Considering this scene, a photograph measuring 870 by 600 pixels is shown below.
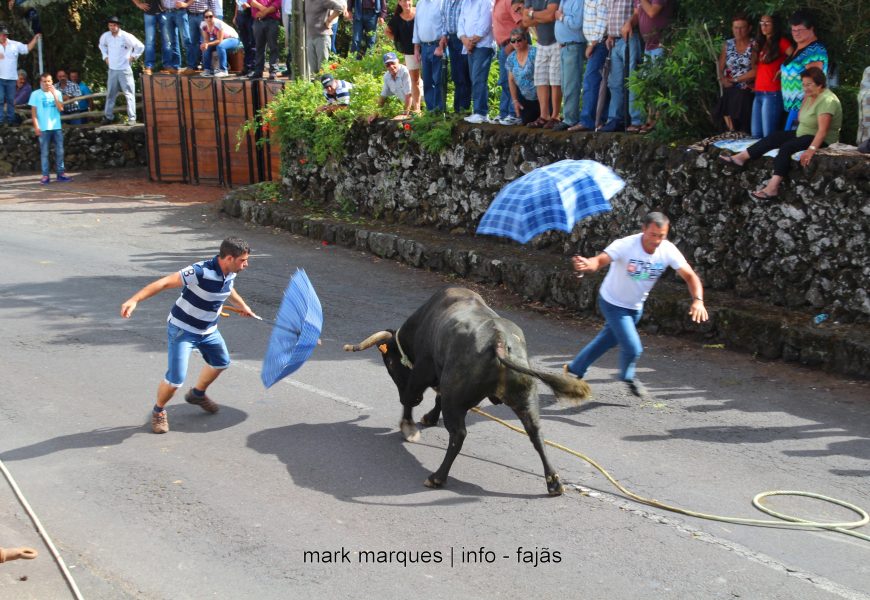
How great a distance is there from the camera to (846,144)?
11.0 meters

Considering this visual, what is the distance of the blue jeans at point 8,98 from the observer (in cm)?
2401

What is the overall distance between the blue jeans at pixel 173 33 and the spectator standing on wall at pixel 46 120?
98.5 inches

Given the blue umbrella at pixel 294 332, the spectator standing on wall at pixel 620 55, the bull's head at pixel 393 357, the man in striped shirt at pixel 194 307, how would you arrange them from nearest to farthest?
the blue umbrella at pixel 294 332 → the man in striped shirt at pixel 194 307 → the bull's head at pixel 393 357 → the spectator standing on wall at pixel 620 55

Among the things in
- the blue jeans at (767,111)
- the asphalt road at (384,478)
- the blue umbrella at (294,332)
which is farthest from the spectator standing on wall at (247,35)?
the blue umbrella at (294,332)

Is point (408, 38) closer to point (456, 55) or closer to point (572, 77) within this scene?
point (456, 55)

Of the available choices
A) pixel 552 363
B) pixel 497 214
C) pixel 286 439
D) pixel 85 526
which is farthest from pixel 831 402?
pixel 85 526

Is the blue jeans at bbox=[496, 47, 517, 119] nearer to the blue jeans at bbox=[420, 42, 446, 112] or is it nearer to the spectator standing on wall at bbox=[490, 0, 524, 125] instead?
the spectator standing on wall at bbox=[490, 0, 524, 125]

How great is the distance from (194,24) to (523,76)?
10585 mm

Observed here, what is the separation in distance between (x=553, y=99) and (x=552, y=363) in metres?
4.88

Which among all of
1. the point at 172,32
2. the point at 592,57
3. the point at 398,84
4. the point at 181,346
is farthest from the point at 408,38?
the point at 181,346

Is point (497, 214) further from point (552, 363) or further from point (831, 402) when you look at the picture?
point (831, 402)

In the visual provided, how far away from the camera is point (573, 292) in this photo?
478 inches

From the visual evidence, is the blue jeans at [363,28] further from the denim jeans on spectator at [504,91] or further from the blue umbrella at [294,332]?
the blue umbrella at [294,332]

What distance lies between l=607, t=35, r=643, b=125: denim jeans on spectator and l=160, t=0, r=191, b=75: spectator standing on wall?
12.0m
